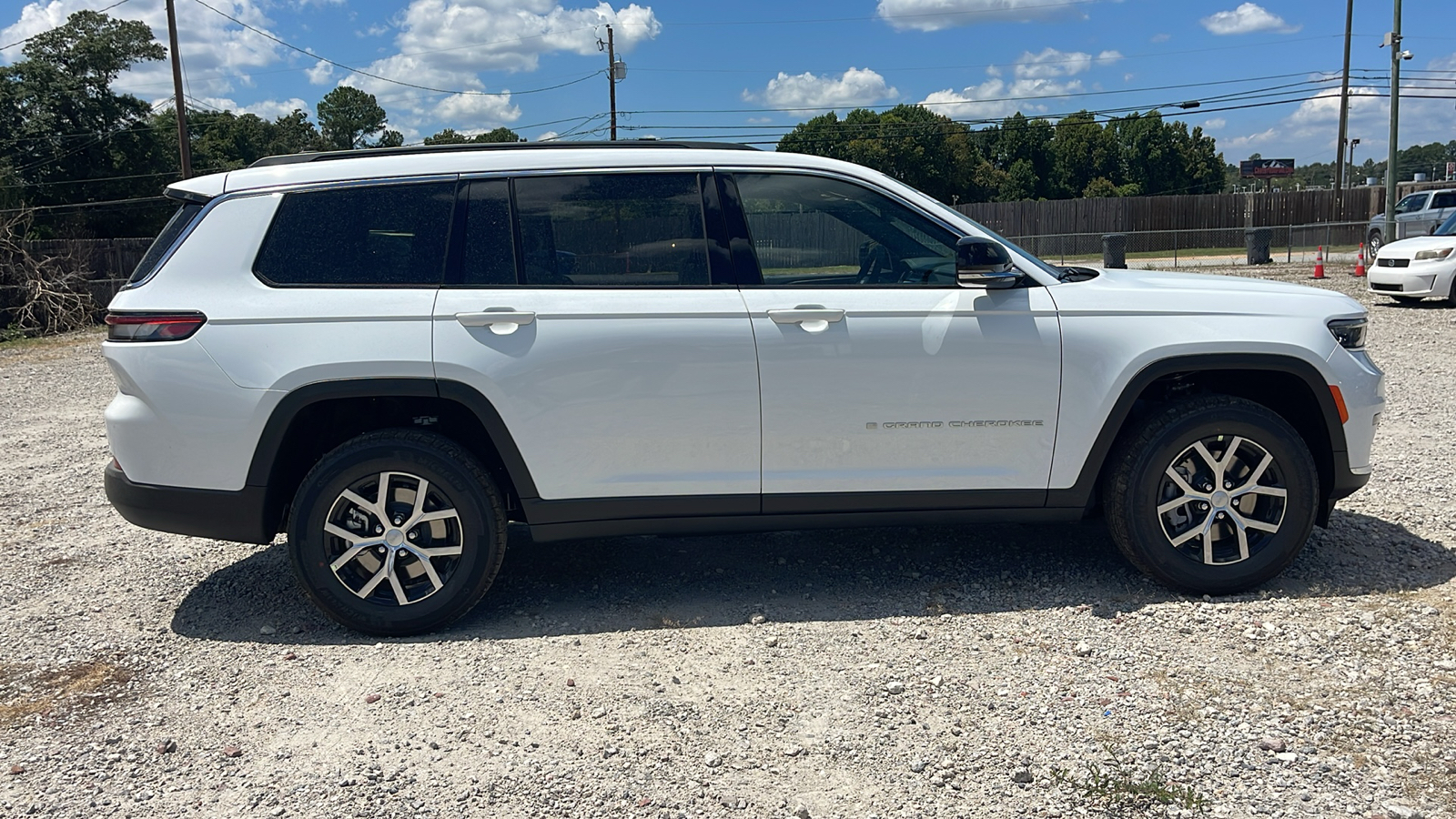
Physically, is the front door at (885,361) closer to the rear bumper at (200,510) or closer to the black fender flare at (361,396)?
the black fender flare at (361,396)

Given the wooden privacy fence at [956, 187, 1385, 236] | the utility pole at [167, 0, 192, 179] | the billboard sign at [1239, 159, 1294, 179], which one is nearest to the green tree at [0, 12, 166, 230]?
the utility pole at [167, 0, 192, 179]

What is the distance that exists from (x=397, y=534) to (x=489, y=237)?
1.25m

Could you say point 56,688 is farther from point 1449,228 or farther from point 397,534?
point 1449,228

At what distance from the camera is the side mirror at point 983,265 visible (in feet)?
13.3

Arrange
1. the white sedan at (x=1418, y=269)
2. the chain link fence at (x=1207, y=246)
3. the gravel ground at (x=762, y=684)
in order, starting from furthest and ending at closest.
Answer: the chain link fence at (x=1207, y=246)
the white sedan at (x=1418, y=269)
the gravel ground at (x=762, y=684)

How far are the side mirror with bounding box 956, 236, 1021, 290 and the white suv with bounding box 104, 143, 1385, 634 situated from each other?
0.01 m

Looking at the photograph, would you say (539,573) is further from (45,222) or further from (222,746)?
(45,222)

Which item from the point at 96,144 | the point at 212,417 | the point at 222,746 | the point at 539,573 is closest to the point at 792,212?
the point at 539,573

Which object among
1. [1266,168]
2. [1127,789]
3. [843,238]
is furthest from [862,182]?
[1266,168]

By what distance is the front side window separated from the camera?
87.7 ft

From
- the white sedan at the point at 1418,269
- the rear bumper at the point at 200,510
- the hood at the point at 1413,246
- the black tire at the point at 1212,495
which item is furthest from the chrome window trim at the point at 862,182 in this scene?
the hood at the point at 1413,246

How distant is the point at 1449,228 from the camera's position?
17.1 m

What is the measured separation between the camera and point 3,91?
4119 centimetres

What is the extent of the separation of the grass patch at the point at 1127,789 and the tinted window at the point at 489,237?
273cm
